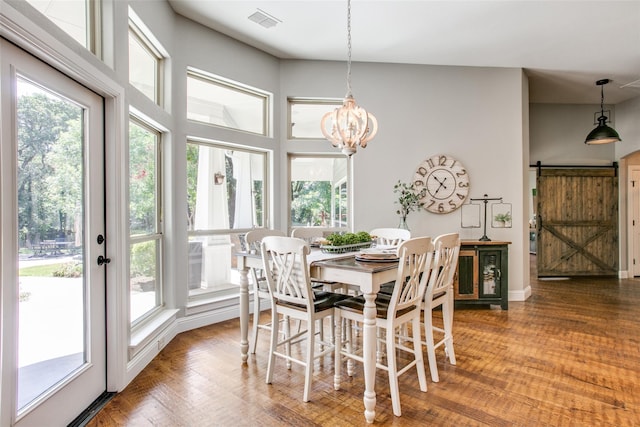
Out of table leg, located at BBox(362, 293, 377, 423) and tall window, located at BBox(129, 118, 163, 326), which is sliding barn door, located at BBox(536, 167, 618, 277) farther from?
tall window, located at BBox(129, 118, 163, 326)

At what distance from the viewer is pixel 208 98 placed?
387cm

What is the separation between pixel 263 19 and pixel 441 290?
3046mm

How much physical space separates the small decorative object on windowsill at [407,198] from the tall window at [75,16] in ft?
11.4

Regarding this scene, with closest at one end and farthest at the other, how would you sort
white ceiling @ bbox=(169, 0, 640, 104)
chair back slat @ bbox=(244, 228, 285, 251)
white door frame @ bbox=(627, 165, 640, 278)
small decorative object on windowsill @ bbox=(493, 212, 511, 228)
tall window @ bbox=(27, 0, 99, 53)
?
tall window @ bbox=(27, 0, 99, 53)
chair back slat @ bbox=(244, 228, 285, 251)
white ceiling @ bbox=(169, 0, 640, 104)
small decorative object on windowsill @ bbox=(493, 212, 511, 228)
white door frame @ bbox=(627, 165, 640, 278)

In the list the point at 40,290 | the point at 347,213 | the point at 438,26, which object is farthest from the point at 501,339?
the point at 40,290

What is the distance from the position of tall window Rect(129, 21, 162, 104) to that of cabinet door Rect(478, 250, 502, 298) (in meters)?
3.97

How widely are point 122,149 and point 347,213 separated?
2832 millimetres

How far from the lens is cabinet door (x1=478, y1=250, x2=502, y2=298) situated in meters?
4.23

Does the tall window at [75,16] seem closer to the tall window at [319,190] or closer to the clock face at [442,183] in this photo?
the tall window at [319,190]

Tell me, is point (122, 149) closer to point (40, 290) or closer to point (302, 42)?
point (40, 290)

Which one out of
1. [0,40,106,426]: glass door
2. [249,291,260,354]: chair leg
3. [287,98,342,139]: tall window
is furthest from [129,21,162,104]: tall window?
[249,291,260,354]: chair leg

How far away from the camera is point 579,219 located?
6.34 metres

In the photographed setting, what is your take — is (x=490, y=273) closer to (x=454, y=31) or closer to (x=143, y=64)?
(x=454, y=31)

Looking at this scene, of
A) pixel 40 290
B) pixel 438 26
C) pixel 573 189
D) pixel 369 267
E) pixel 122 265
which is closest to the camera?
pixel 40 290
